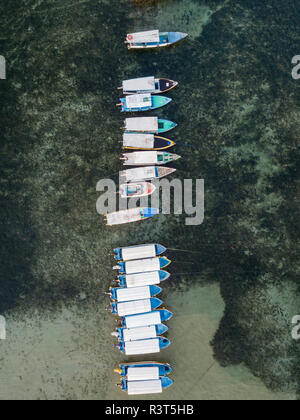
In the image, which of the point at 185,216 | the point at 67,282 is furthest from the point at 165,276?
the point at 67,282

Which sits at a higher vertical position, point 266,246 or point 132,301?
point 266,246

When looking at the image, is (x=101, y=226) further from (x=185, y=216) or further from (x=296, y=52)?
(x=296, y=52)

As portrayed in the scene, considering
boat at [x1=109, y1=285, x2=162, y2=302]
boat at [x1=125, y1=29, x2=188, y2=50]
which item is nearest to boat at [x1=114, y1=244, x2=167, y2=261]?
boat at [x1=109, y1=285, x2=162, y2=302]

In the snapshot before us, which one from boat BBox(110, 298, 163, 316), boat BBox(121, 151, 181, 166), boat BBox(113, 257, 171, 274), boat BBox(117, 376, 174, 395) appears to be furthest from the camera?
boat BBox(121, 151, 181, 166)

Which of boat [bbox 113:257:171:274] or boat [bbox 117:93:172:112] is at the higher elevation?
boat [bbox 117:93:172:112]

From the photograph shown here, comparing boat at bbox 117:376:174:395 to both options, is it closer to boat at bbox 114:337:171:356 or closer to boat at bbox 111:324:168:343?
boat at bbox 114:337:171:356

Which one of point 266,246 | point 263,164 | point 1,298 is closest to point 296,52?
point 263,164

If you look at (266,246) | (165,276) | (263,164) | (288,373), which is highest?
(263,164)
